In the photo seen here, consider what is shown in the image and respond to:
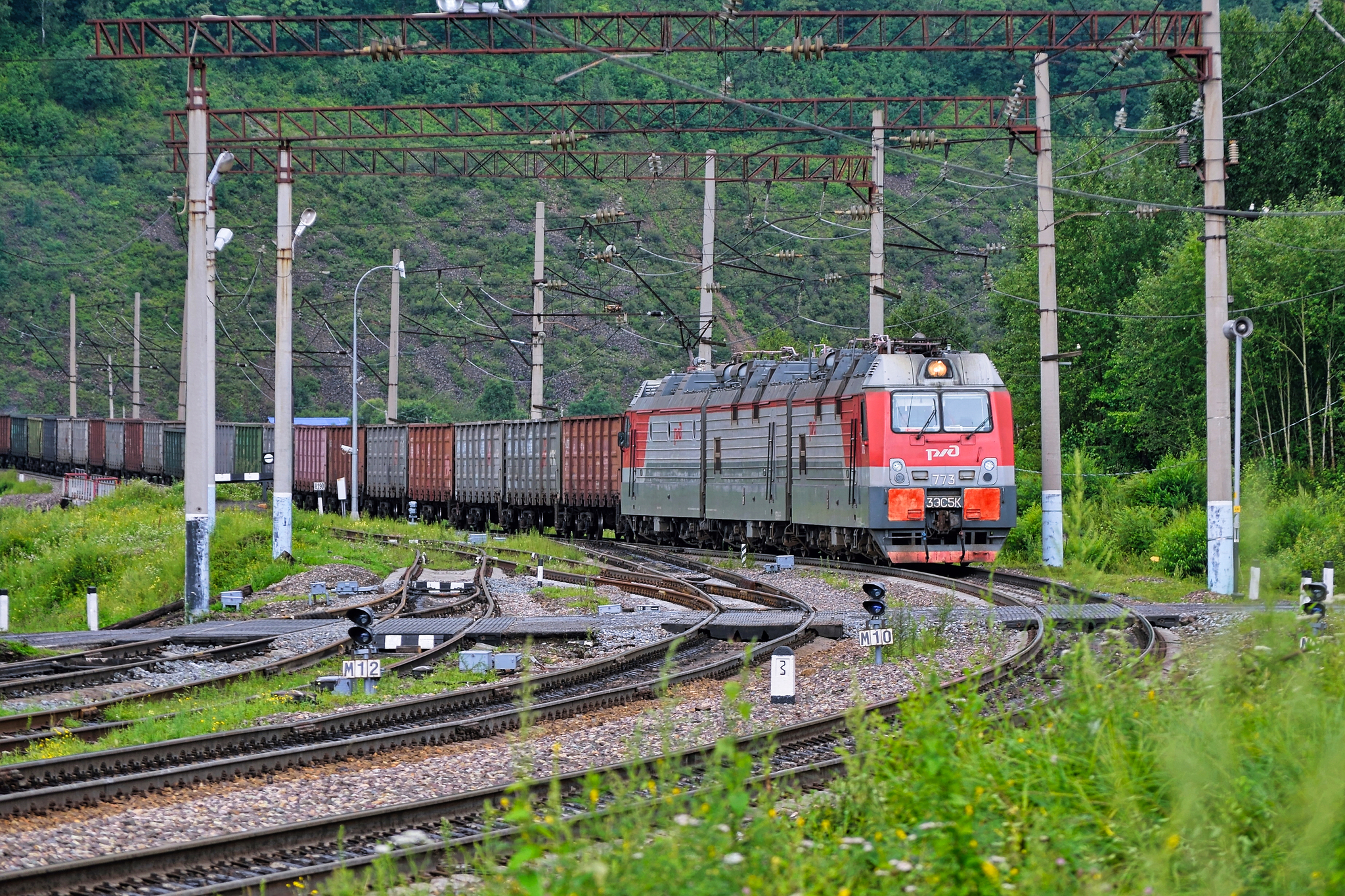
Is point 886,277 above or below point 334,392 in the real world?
above

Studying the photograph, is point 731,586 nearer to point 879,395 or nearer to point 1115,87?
point 879,395

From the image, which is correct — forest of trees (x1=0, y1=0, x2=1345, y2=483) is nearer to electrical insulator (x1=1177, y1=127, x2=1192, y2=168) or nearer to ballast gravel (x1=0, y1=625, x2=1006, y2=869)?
electrical insulator (x1=1177, y1=127, x2=1192, y2=168)

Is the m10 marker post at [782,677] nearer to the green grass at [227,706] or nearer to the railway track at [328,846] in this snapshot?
the railway track at [328,846]

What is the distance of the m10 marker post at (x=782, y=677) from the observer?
12.9m

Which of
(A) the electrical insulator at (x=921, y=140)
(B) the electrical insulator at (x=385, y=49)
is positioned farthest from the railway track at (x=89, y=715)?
(A) the electrical insulator at (x=921, y=140)

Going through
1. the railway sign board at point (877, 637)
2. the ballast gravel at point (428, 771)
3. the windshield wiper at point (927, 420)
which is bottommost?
the ballast gravel at point (428, 771)

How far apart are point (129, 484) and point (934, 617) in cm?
3306

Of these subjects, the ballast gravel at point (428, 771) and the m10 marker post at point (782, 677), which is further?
the m10 marker post at point (782, 677)

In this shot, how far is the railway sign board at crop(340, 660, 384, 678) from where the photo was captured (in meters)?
13.7

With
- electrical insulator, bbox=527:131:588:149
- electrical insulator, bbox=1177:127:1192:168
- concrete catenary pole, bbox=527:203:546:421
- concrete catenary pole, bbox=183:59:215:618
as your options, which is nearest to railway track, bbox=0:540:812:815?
concrete catenary pole, bbox=183:59:215:618

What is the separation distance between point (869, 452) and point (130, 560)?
1392 cm

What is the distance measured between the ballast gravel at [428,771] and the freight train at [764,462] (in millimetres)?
9668

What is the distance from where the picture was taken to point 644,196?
314 ft

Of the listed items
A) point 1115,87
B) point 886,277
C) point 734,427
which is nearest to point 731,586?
point 734,427
